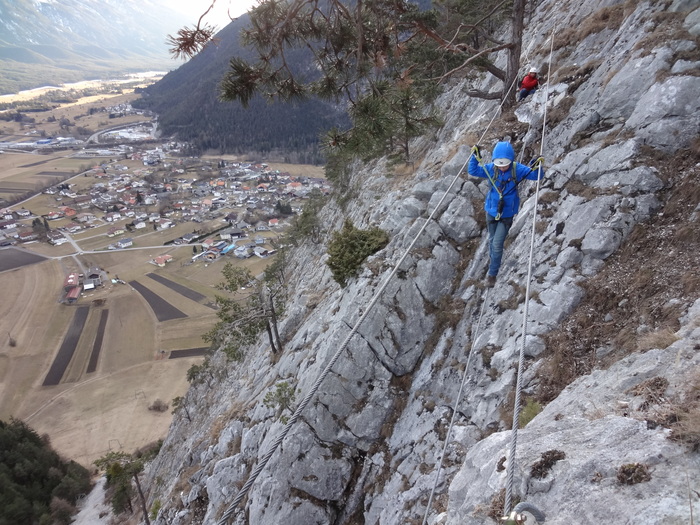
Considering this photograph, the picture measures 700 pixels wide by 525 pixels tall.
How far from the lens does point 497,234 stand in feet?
28.3

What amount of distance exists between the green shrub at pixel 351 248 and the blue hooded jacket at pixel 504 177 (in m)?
5.30

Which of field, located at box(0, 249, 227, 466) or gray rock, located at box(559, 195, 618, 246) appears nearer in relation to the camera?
gray rock, located at box(559, 195, 618, 246)

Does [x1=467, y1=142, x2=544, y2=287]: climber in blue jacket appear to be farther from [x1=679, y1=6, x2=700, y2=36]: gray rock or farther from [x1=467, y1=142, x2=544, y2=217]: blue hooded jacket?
[x1=679, y1=6, x2=700, y2=36]: gray rock

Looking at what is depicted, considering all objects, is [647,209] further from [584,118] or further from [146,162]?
[146,162]

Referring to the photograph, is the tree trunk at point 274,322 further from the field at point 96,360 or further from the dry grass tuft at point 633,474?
the field at point 96,360

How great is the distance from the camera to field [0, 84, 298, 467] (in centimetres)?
4219

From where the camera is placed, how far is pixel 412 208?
1304 cm

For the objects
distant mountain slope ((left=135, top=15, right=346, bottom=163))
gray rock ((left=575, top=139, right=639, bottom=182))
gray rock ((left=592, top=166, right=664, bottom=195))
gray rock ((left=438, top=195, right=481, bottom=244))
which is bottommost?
gray rock ((left=438, top=195, right=481, bottom=244))

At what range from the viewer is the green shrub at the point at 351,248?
13.3 meters

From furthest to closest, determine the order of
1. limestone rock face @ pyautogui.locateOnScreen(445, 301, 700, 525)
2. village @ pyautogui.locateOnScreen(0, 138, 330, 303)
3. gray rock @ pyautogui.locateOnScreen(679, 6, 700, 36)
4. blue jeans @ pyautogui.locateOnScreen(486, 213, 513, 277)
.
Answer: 1. village @ pyautogui.locateOnScreen(0, 138, 330, 303)
2. gray rock @ pyautogui.locateOnScreen(679, 6, 700, 36)
3. blue jeans @ pyautogui.locateOnScreen(486, 213, 513, 277)
4. limestone rock face @ pyautogui.locateOnScreen(445, 301, 700, 525)

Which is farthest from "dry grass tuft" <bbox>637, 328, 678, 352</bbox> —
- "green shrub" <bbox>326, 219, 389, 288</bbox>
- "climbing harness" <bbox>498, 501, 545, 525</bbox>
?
"green shrub" <bbox>326, 219, 389, 288</bbox>

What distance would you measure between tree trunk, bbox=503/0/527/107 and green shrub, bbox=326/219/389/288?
7085 millimetres

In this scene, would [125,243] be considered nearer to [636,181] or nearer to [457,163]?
[457,163]

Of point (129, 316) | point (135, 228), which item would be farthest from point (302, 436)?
point (135, 228)
